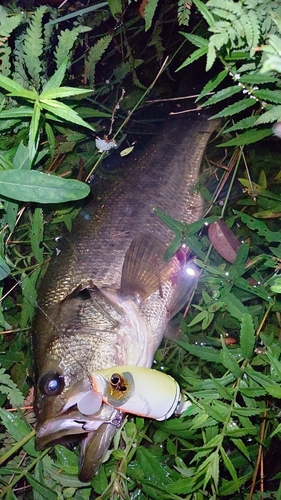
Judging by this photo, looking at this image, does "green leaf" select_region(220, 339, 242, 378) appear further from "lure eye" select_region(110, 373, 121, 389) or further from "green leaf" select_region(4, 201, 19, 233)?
"green leaf" select_region(4, 201, 19, 233)

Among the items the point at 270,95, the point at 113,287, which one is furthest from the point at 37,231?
the point at 270,95

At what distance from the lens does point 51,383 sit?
272 centimetres

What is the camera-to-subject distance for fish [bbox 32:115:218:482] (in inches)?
108

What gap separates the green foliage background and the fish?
164 mm

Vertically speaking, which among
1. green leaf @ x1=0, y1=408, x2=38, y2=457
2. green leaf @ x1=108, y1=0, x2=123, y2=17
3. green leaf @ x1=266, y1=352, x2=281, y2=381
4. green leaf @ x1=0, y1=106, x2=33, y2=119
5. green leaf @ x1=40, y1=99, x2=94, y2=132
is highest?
green leaf @ x1=108, y1=0, x2=123, y2=17

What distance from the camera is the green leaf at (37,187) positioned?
2.26 m

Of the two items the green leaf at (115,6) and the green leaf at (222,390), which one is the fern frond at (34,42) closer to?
the green leaf at (115,6)

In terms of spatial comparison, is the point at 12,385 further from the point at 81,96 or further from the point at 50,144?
the point at 81,96

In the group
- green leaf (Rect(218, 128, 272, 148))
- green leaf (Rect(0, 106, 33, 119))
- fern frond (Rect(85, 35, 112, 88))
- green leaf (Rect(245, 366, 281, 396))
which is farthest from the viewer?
fern frond (Rect(85, 35, 112, 88))

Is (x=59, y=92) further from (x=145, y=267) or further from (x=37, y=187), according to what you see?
(x=145, y=267)

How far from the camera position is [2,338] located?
3406 mm

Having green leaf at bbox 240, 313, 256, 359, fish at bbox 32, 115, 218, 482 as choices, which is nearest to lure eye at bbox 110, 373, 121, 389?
fish at bbox 32, 115, 218, 482

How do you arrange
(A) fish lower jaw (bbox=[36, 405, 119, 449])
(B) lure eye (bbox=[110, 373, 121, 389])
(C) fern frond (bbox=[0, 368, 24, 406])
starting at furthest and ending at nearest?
(C) fern frond (bbox=[0, 368, 24, 406]) → (A) fish lower jaw (bbox=[36, 405, 119, 449]) → (B) lure eye (bbox=[110, 373, 121, 389])

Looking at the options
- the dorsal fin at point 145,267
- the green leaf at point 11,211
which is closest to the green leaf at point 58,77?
the green leaf at point 11,211
